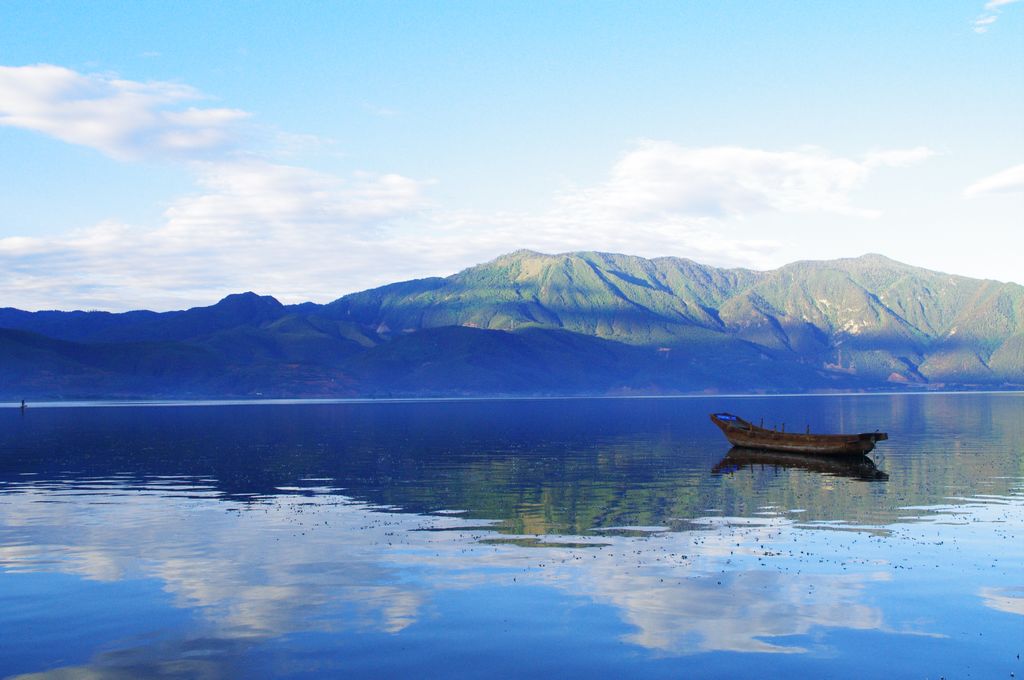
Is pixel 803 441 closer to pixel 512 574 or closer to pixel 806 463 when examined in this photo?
pixel 806 463

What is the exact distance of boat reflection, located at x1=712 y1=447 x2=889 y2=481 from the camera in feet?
241

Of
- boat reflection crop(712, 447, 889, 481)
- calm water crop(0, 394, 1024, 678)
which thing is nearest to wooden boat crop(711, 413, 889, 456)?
boat reflection crop(712, 447, 889, 481)

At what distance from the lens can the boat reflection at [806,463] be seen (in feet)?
241

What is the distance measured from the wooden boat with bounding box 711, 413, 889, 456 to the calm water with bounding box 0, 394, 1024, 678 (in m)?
15.2

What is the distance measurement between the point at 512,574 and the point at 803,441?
6660 centimetres

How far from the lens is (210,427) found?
153 m

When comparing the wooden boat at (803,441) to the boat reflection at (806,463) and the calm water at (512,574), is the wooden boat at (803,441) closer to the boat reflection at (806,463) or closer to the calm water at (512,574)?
the boat reflection at (806,463)

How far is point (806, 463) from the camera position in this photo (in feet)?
282

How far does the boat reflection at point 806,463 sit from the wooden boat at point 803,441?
59cm

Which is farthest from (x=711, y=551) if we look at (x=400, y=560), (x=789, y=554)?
(x=400, y=560)

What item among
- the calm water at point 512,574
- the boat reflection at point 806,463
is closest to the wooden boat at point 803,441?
the boat reflection at point 806,463

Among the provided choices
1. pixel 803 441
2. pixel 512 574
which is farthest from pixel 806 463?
pixel 512 574

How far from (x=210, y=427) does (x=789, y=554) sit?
5133 inches

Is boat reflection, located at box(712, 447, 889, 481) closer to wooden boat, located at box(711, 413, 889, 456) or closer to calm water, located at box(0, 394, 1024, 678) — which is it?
wooden boat, located at box(711, 413, 889, 456)
